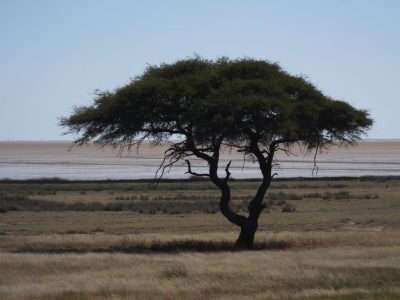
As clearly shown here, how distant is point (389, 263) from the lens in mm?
18375

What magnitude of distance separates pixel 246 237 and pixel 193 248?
2.12 m

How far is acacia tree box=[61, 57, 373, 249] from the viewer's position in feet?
81.8

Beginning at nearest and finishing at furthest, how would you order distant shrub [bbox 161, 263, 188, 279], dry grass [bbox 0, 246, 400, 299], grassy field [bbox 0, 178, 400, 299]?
dry grass [bbox 0, 246, 400, 299], grassy field [bbox 0, 178, 400, 299], distant shrub [bbox 161, 263, 188, 279]

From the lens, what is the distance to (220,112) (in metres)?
24.6

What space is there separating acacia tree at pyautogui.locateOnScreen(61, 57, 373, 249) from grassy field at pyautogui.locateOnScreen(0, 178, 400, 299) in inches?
142

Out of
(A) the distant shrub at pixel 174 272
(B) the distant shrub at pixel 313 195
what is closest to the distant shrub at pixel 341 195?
(B) the distant shrub at pixel 313 195

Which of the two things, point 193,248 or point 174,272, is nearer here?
point 174,272

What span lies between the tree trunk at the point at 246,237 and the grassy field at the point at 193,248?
47cm

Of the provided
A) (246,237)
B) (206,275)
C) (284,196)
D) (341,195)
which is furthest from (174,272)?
(284,196)

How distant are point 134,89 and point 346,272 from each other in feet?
38.2

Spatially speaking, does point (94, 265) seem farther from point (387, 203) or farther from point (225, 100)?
point (387, 203)

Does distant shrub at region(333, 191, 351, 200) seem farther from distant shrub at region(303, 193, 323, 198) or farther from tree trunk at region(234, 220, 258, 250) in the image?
tree trunk at region(234, 220, 258, 250)

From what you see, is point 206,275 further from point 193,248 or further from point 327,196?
point 327,196

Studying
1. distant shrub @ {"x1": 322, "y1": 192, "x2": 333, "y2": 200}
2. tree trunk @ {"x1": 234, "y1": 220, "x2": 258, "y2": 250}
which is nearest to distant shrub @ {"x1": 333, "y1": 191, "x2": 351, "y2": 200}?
distant shrub @ {"x1": 322, "y1": 192, "x2": 333, "y2": 200}
